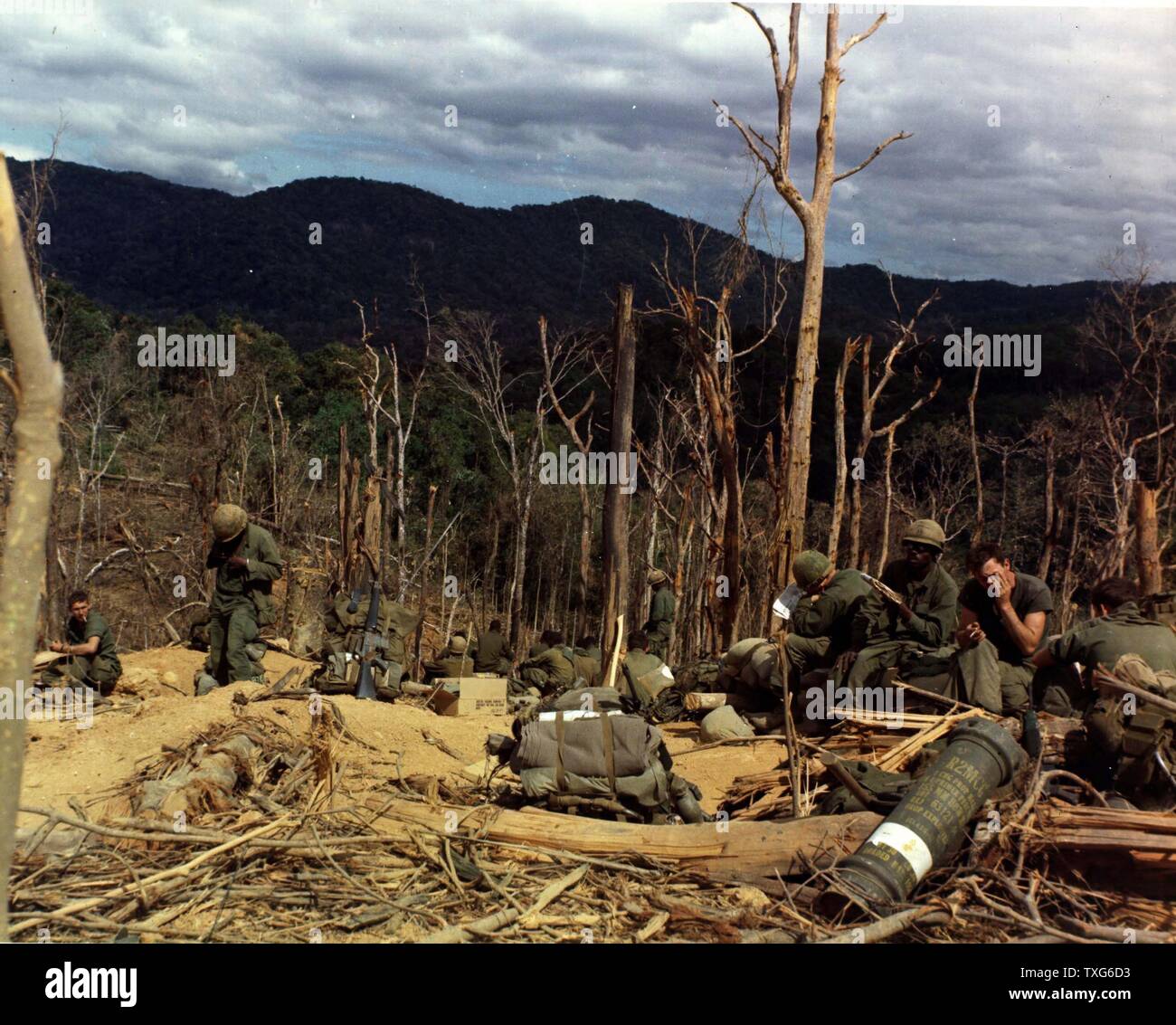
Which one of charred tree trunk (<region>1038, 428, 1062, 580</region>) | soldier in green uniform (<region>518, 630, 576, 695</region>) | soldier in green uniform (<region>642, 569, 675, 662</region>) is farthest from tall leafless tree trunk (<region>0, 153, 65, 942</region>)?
charred tree trunk (<region>1038, 428, 1062, 580</region>)

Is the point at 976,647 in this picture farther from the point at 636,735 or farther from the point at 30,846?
the point at 30,846

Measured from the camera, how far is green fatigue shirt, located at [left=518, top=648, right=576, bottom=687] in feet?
36.4

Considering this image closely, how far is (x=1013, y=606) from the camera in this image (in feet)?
21.5

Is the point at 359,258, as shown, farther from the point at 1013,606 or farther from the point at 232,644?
the point at 1013,606

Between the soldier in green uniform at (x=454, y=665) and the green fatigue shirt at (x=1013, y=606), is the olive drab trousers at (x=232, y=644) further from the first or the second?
the green fatigue shirt at (x=1013, y=606)

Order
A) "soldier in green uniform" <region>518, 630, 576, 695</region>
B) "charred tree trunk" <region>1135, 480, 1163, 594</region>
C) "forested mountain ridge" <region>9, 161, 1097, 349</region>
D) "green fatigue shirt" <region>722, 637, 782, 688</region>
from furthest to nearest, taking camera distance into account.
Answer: "forested mountain ridge" <region>9, 161, 1097, 349</region>
"charred tree trunk" <region>1135, 480, 1163, 594</region>
"soldier in green uniform" <region>518, 630, 576, 695</region>
"green fatigue shirt" <region>722, 637, 782, 688</region>

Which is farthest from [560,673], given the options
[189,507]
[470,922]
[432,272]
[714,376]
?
[432,272]

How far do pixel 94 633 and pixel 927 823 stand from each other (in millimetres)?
7754

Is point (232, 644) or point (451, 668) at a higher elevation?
point (232, 644)

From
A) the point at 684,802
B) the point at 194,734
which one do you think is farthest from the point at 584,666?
the point at 684,802
